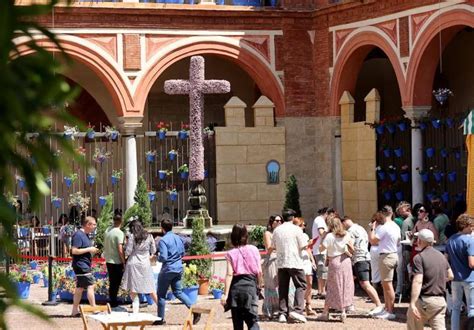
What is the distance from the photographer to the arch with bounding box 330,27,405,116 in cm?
2227

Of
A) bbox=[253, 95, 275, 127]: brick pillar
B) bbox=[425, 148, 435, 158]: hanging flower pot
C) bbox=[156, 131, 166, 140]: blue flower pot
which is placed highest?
bbox=[253, 95, 275, 127]: brick pillar

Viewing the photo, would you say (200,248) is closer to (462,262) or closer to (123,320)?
(462,262)

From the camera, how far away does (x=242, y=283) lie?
10.7m

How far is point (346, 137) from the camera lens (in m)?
23.3

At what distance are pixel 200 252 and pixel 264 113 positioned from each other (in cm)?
694

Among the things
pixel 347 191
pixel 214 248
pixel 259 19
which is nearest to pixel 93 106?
pixel 259 19

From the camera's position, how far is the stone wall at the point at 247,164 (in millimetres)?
23359

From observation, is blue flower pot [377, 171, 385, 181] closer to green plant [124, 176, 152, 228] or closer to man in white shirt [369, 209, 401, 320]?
green plant [124, 176, 152, 228]

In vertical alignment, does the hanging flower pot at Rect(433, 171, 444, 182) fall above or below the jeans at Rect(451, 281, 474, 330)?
above

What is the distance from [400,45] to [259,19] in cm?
360

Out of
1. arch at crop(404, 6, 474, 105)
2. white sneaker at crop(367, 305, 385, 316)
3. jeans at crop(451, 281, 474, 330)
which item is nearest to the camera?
jeans at crop(451, 281, 474, 330)

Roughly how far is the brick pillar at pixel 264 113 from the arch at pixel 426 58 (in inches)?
135

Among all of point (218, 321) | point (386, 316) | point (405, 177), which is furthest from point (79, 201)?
point (386, 316)

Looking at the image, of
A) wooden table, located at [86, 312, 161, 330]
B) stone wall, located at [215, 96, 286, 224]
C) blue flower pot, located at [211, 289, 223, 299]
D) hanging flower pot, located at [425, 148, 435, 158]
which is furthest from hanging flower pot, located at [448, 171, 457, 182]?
wooden table, located at [86, 312, 161, 330]
